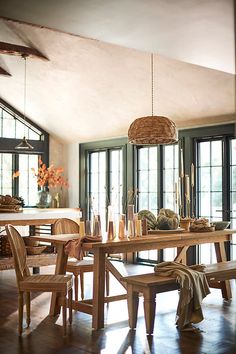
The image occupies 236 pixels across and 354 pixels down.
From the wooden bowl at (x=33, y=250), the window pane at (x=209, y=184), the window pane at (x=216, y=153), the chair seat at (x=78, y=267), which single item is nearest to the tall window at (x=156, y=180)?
the window pane at (x=209, y=184)

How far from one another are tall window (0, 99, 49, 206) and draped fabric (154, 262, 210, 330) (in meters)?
6.15

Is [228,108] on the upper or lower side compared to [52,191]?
→ upper

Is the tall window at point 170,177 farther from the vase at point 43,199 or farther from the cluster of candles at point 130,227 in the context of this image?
the cluster of candles at point 130,227

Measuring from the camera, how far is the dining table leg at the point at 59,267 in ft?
16.4

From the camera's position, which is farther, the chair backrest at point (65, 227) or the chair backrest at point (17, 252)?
the chair backrest at point (65, 227)

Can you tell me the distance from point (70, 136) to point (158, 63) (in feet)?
12.4

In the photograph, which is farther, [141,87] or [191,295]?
[141,87]

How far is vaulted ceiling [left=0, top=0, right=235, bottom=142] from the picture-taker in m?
3.16

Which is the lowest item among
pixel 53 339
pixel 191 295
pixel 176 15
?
pixel 53 339

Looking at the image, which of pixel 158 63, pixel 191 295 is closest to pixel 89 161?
pixel 158 63

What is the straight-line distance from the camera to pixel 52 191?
10797 millimetres

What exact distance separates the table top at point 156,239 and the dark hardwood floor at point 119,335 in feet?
2.35

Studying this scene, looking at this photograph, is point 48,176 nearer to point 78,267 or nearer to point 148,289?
point 78,267

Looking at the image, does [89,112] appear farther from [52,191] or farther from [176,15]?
[176,15]
